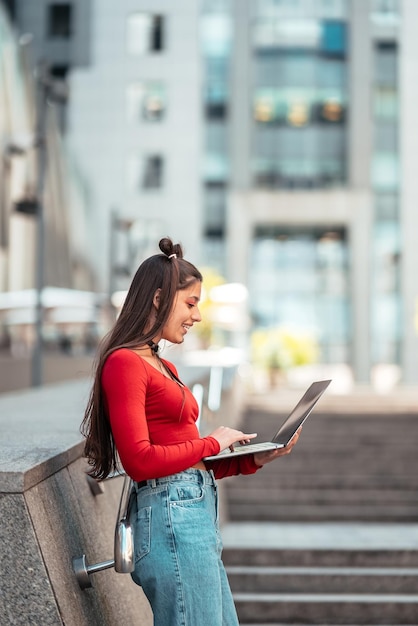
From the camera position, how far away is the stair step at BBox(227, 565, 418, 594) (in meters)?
8.37

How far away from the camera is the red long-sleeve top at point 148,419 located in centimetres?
307

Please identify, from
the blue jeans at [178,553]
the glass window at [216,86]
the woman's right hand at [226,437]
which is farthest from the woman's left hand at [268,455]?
the glass window at [216,86]

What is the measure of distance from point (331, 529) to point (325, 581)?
7.85 ft

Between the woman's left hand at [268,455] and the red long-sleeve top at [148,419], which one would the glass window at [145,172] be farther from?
the red long-sleeve top at [148,419]

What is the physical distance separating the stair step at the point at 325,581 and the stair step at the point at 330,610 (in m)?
0.51

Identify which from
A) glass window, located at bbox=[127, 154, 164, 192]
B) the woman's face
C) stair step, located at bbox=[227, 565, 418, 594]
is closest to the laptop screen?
the woman's face

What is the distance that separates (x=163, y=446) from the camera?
3.13 meters

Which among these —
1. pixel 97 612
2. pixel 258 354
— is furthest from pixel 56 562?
pixel 258 354

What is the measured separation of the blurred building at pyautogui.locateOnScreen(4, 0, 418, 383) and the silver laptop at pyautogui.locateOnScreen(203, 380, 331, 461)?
45.4 metres

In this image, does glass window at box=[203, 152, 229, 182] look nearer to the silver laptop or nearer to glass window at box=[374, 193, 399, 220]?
glass window at box=[374, 193, 399, 220]

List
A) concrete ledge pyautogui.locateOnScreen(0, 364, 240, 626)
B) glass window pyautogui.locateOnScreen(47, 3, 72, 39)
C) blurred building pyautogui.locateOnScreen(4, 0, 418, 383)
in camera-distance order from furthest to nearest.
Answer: glass window pyautogui.locateOnScreen(47, 3, 72, 39), blurred building pyautogui.locateOnScreen(4, 0, 418, 383), concrete ledge pyautogui.locateOnScreen(0, 364, 240, 626)

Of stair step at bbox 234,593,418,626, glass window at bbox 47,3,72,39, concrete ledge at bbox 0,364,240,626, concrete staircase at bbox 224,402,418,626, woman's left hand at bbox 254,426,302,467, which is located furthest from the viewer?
glass window at bbox 47,3,72,39

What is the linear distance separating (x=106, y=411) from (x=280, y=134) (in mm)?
49200

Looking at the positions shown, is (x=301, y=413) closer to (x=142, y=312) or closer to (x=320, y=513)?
(x=142, y=312)
